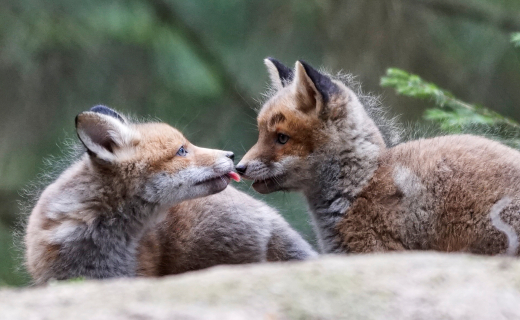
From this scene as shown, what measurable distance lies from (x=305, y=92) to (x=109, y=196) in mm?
1634

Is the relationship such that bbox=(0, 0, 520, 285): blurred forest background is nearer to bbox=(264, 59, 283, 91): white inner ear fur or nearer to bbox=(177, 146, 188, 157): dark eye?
bbox=(264, 59, 283, 91): white inner ear fur

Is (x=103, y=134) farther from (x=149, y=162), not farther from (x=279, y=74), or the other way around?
(x=279, y=74)

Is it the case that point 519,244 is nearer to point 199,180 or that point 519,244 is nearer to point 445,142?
point 445,142

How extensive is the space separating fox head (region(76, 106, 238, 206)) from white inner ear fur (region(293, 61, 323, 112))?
0.70m

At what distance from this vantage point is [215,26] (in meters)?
10.2

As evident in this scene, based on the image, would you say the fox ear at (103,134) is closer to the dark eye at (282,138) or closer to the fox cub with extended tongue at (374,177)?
the fox cub with extended tongue at (374,177)

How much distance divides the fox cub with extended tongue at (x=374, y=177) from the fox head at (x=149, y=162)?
0.88 ft

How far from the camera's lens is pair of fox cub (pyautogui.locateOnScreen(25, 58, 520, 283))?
4410mm

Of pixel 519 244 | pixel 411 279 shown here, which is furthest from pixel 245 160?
pixel 411 279

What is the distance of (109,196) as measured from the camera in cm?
471

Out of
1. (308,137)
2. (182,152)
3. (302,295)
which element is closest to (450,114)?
(308,137)

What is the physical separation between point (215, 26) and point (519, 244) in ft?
22.7

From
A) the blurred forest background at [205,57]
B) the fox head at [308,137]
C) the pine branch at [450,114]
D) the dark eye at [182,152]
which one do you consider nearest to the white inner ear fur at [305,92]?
the fox head at [308,137]

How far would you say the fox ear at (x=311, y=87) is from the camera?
500 centimetres
